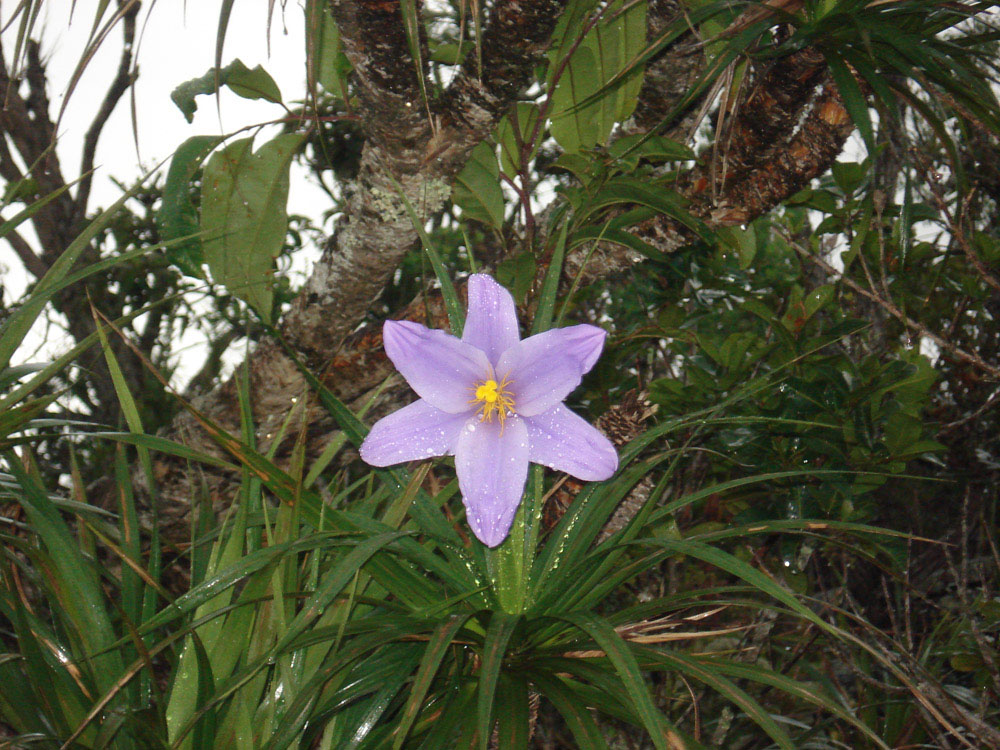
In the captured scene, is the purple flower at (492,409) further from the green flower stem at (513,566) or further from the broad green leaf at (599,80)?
the broad green leaf at (599,80)

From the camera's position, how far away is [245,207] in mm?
1304

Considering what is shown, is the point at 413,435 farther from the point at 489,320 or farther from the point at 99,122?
the point at 99,122

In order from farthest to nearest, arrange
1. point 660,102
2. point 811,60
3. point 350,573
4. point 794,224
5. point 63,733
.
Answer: point 794,224
point 660,102
point 811,60
point 63,733
point 350,573

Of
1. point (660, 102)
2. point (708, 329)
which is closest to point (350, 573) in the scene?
point (660, 102)

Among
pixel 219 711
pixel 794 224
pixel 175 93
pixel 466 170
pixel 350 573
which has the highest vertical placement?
pixel 175 93

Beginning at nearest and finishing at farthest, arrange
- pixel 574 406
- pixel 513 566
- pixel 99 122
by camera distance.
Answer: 1. pixel 513 566
2. pixel 574 406
3. pixel 99 122

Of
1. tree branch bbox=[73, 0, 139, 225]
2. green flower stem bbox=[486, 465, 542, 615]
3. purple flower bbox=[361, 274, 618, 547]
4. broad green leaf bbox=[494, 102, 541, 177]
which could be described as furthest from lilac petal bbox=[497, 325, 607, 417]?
tree branch bbox=[73, 0, 139, 225]

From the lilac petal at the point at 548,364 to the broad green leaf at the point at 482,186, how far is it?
642 millimetres

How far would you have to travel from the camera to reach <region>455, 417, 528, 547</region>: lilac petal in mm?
708

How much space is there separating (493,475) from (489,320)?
146mm

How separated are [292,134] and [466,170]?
30 centimetres

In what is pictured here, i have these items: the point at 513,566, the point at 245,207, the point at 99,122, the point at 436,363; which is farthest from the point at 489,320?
the point at 99,122

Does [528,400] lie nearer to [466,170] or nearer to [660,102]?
[466,170]

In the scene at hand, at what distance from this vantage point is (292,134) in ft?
4.39
